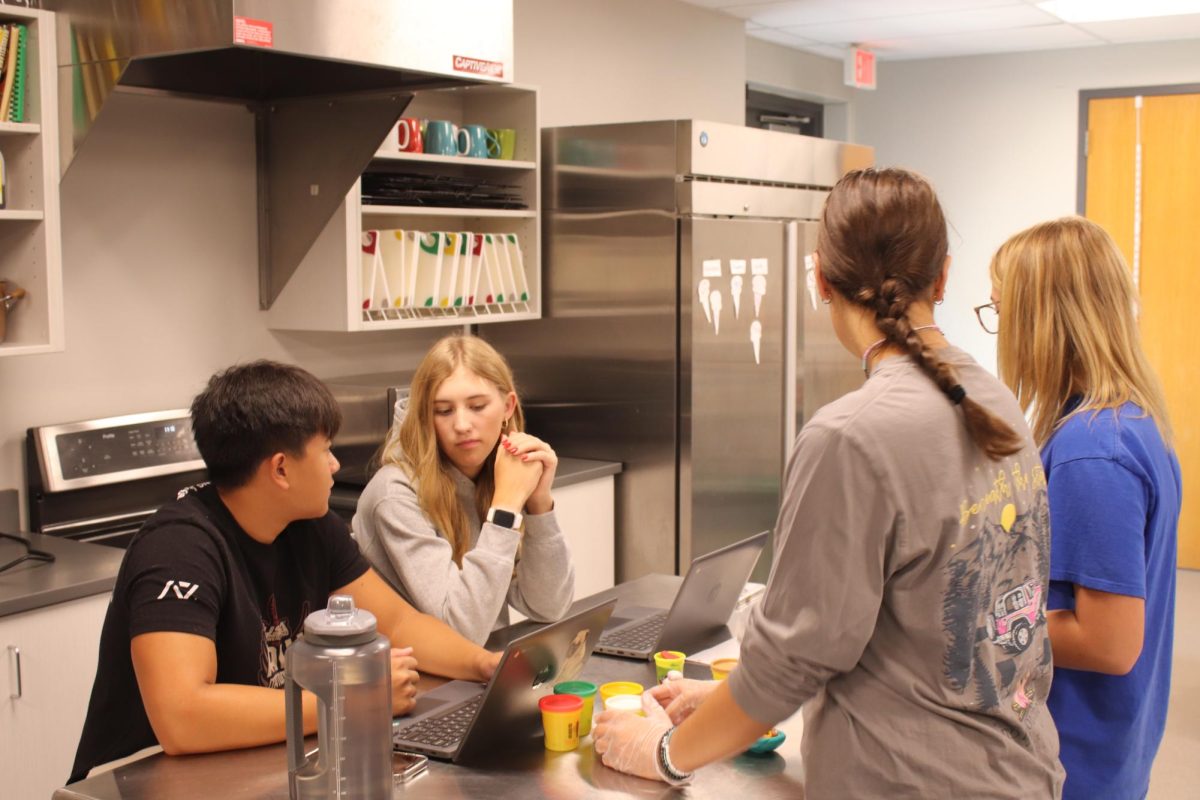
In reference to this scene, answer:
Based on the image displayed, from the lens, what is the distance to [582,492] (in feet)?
13.1

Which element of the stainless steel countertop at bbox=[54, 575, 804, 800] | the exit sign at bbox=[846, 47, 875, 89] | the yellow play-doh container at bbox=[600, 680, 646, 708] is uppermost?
the exit sign at bbox=[846, 47, 875, 89]

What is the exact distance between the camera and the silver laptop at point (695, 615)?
1.92 metres

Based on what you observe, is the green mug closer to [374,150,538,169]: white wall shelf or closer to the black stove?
[374,150,538,169]: white wall shelf

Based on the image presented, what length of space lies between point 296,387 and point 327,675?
1.70ft

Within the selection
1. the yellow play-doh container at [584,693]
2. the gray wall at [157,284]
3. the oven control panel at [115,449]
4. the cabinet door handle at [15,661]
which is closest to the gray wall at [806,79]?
the gray wall at [157,284]

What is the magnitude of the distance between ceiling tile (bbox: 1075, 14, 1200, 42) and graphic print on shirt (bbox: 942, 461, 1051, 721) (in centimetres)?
500

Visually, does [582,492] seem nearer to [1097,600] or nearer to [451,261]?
[451,261]

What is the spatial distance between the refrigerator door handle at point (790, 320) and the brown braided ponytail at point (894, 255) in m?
3.21

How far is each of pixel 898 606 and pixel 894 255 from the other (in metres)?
0.36

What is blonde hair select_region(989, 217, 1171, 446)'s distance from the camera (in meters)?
1.70

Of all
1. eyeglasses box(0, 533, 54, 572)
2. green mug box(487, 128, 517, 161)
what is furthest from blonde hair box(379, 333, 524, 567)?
green mug box(487, 128, 517, 161)

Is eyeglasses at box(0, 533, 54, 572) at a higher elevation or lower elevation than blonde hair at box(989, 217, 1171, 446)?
lower

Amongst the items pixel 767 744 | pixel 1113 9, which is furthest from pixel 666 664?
pixel 1113 9

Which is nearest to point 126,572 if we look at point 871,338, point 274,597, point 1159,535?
point 274,597
